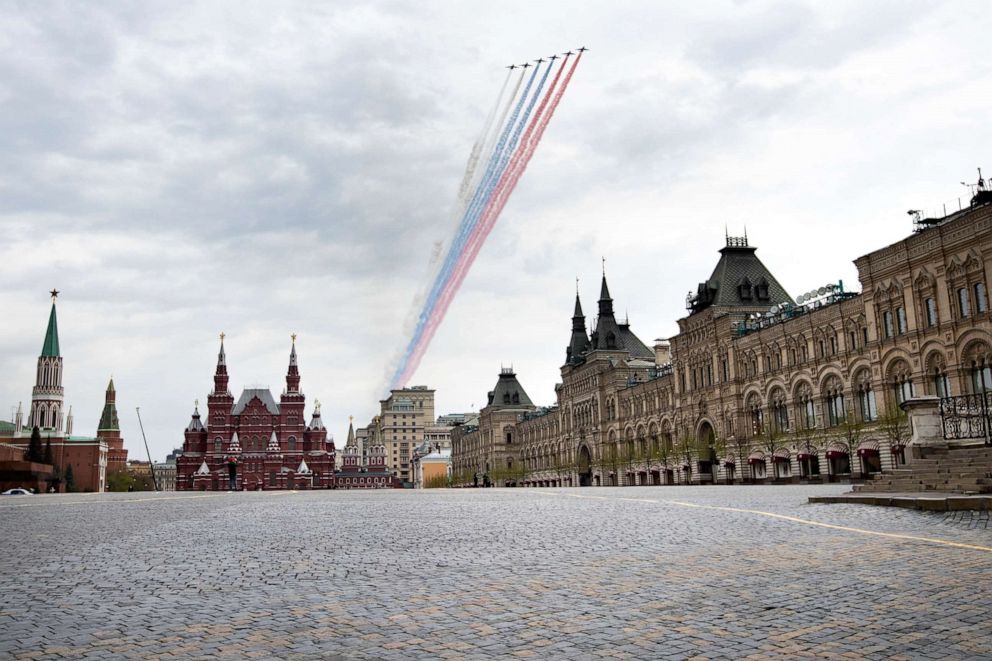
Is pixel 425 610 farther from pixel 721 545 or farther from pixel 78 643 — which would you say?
pixel 721 545

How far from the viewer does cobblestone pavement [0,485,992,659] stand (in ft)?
20.2

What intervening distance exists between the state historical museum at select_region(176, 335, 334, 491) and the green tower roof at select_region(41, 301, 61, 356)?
4445cm

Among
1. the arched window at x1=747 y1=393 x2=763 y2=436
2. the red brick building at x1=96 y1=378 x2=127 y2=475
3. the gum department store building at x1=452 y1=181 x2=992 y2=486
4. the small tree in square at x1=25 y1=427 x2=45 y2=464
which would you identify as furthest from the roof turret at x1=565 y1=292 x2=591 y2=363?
the red brick building at x1=96 y1=378 x2=127 y2=475

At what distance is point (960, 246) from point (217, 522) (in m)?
41.8

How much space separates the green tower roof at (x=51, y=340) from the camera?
159625mm

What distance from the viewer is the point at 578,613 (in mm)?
7180

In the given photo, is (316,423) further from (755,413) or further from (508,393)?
(755,413)

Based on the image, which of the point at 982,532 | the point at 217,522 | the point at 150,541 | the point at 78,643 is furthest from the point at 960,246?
the point at 78,643

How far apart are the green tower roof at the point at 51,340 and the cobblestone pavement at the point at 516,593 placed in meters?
163

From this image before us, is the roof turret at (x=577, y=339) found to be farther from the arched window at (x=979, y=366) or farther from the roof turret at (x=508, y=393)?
the arched window at (x=979, y=366)

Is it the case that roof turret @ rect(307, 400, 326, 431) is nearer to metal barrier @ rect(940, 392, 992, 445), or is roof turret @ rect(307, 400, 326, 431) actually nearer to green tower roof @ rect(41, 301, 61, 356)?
green tower roof @ rect(41, 301, 61, 356)

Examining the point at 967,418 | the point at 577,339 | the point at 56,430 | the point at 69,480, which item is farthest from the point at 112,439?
the point at 967,418

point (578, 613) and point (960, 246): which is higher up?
point (960, 246)

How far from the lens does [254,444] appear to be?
12925 cm
